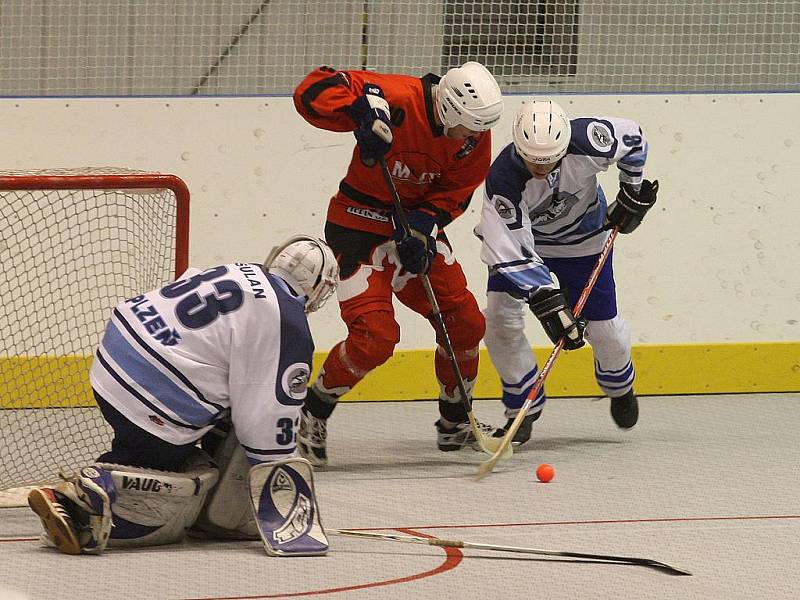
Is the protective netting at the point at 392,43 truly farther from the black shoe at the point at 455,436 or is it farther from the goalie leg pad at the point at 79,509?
the goalie leg pad at the point at 79,509

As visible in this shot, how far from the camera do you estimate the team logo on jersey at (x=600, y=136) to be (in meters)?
4.17

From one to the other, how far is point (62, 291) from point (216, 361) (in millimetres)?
1917

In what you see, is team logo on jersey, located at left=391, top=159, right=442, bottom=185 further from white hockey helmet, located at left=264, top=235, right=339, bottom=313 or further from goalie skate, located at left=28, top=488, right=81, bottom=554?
goalie skate, located at left=28, top=488, right=81, bottom=554

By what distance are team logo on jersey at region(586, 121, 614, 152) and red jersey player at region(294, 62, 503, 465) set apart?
31 cm

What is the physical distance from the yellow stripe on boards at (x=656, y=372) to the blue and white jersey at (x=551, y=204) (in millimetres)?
938

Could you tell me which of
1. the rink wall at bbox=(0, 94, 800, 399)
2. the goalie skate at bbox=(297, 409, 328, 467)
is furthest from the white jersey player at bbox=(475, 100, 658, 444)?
the rink wall at bbox=(0, 94, 800, 399)

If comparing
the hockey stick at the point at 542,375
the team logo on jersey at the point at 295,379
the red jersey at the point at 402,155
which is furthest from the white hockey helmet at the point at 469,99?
the team logo on jersey at the point at 295,379

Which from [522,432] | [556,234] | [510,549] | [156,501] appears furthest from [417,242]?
[156,501]

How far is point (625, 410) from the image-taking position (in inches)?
181

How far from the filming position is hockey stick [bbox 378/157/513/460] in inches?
156

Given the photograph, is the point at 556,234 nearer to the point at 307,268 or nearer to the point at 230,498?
the point at 307,268

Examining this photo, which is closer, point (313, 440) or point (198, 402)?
point (198, 402)

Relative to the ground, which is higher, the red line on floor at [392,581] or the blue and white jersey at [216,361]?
the blue and white jersey at [216,361]

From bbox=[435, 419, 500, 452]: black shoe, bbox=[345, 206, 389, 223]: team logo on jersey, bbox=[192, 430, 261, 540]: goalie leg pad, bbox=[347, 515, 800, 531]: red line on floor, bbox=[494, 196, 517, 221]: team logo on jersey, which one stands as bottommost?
bbox=[435, 419, 500, 452]: black shoe
